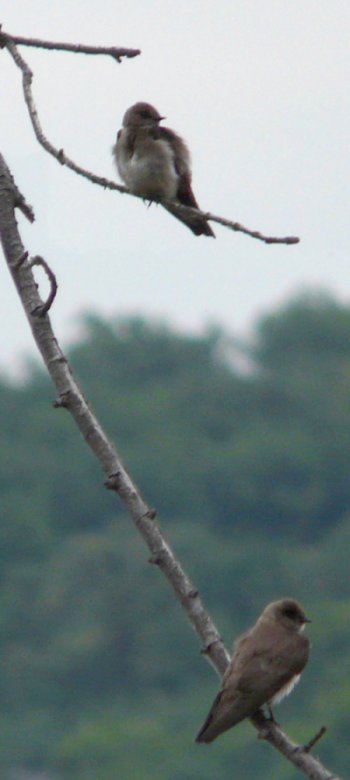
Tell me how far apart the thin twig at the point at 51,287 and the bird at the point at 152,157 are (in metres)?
3.61

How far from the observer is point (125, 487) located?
488 centimetres

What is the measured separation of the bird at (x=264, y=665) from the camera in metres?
7.27

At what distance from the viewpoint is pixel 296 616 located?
8.77 metres

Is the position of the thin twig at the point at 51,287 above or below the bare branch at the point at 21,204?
below

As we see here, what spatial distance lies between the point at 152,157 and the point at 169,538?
230ft

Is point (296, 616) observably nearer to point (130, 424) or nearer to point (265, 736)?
point (265, 736)

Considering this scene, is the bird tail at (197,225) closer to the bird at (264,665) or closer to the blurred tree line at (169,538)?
the bird at (264,665)

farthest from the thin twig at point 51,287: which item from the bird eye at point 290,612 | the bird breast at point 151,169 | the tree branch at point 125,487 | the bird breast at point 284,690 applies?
the bird eye at point 290,612

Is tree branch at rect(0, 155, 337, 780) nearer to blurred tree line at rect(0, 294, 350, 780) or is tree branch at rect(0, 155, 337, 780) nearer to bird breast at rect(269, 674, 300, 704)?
bird breast at rect(269, 674, 300, 704)

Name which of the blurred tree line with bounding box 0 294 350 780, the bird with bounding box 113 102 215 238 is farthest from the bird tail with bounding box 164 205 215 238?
the blurred tree line with bounding box 0 294 350 780

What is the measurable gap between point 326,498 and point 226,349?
19.0m

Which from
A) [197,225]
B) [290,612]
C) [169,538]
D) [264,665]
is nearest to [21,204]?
[197,225]

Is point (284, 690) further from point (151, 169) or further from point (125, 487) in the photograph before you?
point (125, 487)

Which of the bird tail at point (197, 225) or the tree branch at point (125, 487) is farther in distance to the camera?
the bird tail at point (197, 225)
